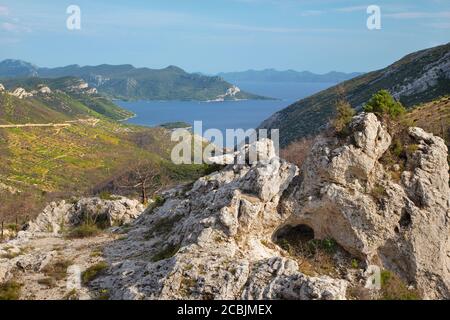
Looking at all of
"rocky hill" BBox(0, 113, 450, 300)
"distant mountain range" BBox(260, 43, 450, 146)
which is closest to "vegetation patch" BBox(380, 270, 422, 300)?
"rocky hill" BBox(0, 113, 450, 300)

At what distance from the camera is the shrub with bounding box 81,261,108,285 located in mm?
18594

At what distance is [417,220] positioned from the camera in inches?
723

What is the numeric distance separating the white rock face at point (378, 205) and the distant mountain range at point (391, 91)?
66.1 metres

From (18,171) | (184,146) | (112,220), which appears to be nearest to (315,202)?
(112,220)

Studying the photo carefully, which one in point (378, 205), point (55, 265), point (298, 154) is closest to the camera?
point (378, 205)

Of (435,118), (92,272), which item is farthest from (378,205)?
(435,118)

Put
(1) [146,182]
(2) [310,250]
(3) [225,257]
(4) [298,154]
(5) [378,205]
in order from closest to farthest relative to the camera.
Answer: (3) [225,257]
(5) [378,205]
(2) [310,250]
(4) [298,154]
(1) [146,182]

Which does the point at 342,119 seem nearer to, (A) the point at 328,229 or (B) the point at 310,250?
(A) the point at 328,229

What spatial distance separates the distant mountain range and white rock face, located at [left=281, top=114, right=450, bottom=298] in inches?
2603

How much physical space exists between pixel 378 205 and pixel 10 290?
48.6 feet

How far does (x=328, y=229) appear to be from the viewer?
19.1 meters

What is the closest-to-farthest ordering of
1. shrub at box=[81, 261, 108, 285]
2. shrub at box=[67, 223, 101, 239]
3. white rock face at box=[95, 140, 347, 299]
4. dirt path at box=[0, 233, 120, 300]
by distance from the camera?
white rock face at box=[95, 140, 347, 299]
dirt path at box=[0, 233, 120, 300]
shrub at box=[81, 261, 108, 285]
shrub at box=[67, 223, 101, 239]

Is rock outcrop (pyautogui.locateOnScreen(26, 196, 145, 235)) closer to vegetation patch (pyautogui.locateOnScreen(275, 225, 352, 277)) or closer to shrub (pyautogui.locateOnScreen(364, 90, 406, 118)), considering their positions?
vegetation patch (pyautogui.locateOnScreen(275, 225, 352, 277))

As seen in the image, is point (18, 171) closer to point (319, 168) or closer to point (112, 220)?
point (112, 220)
